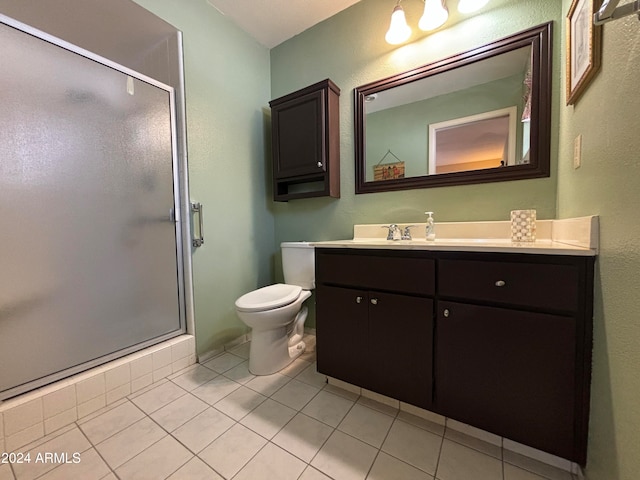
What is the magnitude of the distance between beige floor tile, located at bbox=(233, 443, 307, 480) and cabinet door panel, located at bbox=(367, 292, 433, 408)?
1.59 ft

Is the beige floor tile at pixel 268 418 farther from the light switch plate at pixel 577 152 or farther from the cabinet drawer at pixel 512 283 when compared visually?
the light switch plate at pixel 577 152

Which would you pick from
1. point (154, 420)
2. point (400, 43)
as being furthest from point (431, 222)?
point (154, 420)

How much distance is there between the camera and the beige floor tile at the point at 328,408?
1.21 meters

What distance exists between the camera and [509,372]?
943 mm

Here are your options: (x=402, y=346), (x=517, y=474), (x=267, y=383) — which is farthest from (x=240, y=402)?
(x=517, y=474)

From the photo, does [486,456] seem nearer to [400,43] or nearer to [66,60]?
[400,43]

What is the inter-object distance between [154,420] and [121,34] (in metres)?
2.08

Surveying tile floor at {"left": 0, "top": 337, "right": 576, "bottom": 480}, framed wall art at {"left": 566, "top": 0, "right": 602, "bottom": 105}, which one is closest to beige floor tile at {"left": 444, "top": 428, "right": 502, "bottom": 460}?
tile floor at {"left": 0, "top": 337, "right": 576, "bottom": 480}

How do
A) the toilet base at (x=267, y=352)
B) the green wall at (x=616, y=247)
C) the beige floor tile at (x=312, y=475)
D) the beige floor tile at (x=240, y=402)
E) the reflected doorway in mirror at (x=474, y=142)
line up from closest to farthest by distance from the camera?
the green wall at (x=616, y=247) < the beige floor tile at (x=312, y=475) < the beige floor tile at (x=240, y=402) < the reflected doorway in mirror at (x=474, y=142) < the toilet base at (x=267, y=352)

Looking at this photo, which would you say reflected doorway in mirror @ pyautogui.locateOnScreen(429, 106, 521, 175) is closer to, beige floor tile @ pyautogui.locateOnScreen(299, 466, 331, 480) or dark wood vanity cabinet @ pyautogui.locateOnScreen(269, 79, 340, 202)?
dark wood vanity cabinet @ pyautogui.locateOnScreen(269, 79, 340, 202)

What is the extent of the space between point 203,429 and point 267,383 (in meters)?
0.41

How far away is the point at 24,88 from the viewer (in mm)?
1116

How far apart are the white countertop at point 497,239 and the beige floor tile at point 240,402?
0.90 meters

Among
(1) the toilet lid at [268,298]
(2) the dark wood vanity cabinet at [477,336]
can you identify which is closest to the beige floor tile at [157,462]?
(1) the toilet lid at [268,298]
